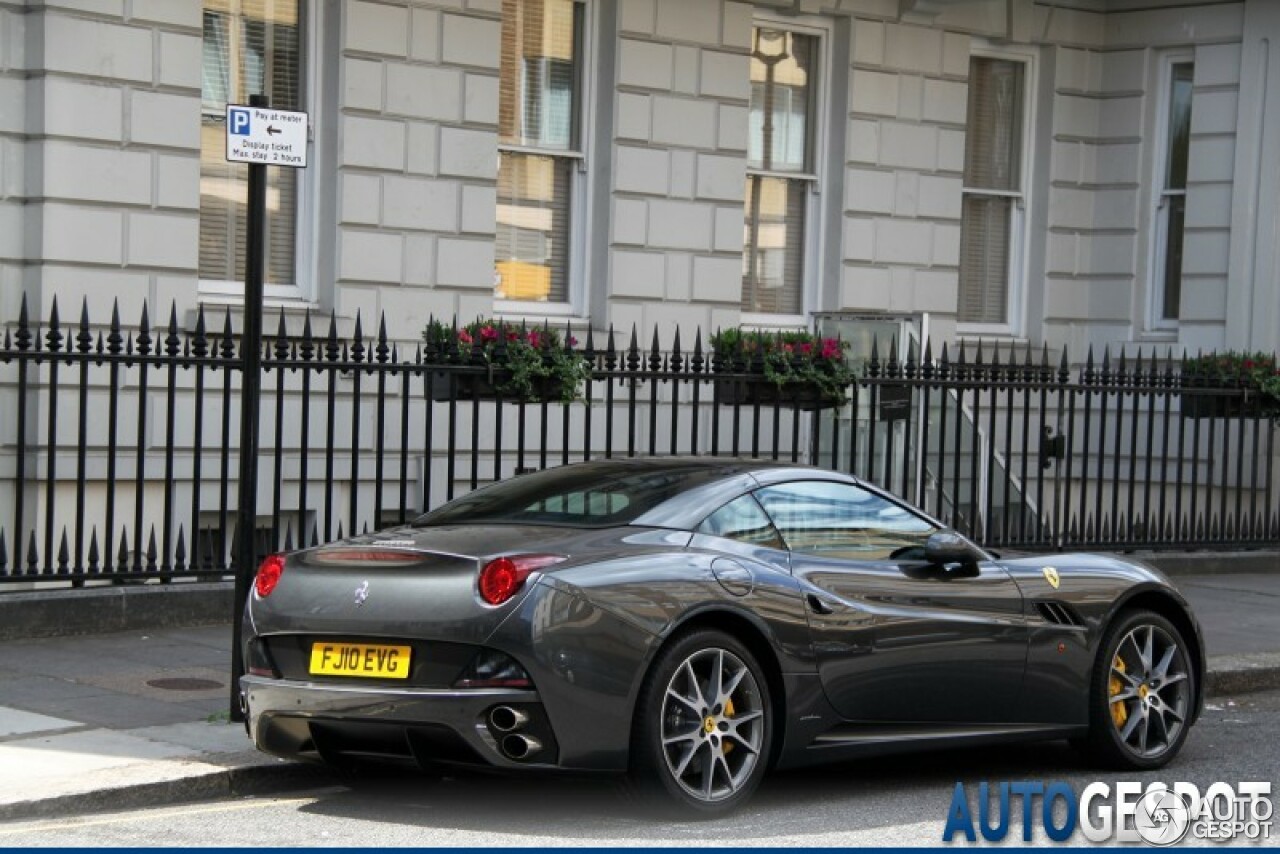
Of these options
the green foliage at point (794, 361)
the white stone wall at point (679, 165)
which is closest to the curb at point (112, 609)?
the green foliage at point (794, 361)

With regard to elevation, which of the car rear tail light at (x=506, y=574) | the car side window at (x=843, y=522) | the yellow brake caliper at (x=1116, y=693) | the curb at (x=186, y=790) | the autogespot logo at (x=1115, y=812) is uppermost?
the car side window at (x=843, y=522)

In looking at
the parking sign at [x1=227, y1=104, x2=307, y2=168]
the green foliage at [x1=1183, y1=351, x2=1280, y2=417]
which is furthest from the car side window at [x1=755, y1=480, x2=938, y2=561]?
the green foliage at [x1=1183, y1=351, x2=1280, y2=417]

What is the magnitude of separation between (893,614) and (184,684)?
3.82 metres

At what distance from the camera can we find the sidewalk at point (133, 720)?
26.9 feet

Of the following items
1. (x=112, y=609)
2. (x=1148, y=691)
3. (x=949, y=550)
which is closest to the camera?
(x=949, y=550)

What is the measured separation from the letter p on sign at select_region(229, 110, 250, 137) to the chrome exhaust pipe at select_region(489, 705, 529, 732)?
10.3 feet

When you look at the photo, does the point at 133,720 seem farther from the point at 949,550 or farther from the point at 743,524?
the point at 949,550

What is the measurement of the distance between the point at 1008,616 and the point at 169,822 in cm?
353

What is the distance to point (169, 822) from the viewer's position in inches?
313

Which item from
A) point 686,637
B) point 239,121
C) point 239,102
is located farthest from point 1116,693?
point 239,102

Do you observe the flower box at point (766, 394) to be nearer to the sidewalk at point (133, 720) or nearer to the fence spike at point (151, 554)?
the sidewalk at point (133, 720)

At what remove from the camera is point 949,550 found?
8.80 metres

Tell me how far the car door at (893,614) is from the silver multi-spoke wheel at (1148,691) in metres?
0.65

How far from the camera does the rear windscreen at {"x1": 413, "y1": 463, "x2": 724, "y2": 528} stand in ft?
27.6
